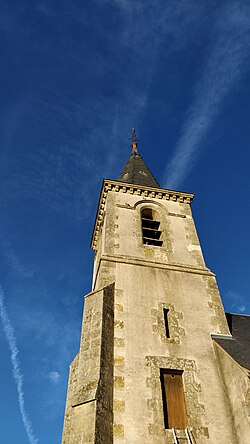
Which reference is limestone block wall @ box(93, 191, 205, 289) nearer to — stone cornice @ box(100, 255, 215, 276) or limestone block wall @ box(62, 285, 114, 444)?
stone cornice @ box(100, 255, 215, 276)

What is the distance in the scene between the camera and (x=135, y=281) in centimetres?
1061

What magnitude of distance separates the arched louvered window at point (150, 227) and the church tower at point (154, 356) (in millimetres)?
90

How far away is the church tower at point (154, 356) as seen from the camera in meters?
7.56

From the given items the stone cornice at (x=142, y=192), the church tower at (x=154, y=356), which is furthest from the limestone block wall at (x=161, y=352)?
the stone cornice at (x=142, y=192)

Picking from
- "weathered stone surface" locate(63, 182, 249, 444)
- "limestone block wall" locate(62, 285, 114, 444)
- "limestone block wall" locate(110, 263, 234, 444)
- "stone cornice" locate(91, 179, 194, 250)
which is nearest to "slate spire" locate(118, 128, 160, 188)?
"stone cornice" locate(91, 179, 194, 250)

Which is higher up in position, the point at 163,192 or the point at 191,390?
the point at 163,192

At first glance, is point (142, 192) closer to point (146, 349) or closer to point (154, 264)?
point (154, 264)

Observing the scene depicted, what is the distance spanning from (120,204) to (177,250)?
2895 millimetres

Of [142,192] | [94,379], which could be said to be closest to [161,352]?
[94,379]

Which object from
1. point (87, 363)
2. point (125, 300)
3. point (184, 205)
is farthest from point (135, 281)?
point (184, 205)

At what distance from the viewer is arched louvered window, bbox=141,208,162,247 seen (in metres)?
12.9

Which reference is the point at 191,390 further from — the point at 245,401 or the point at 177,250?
the point at 177,250

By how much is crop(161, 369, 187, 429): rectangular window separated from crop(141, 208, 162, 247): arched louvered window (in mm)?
4881

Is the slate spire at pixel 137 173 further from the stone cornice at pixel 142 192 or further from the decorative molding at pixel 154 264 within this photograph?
the decorative molding at pixel 154 264
